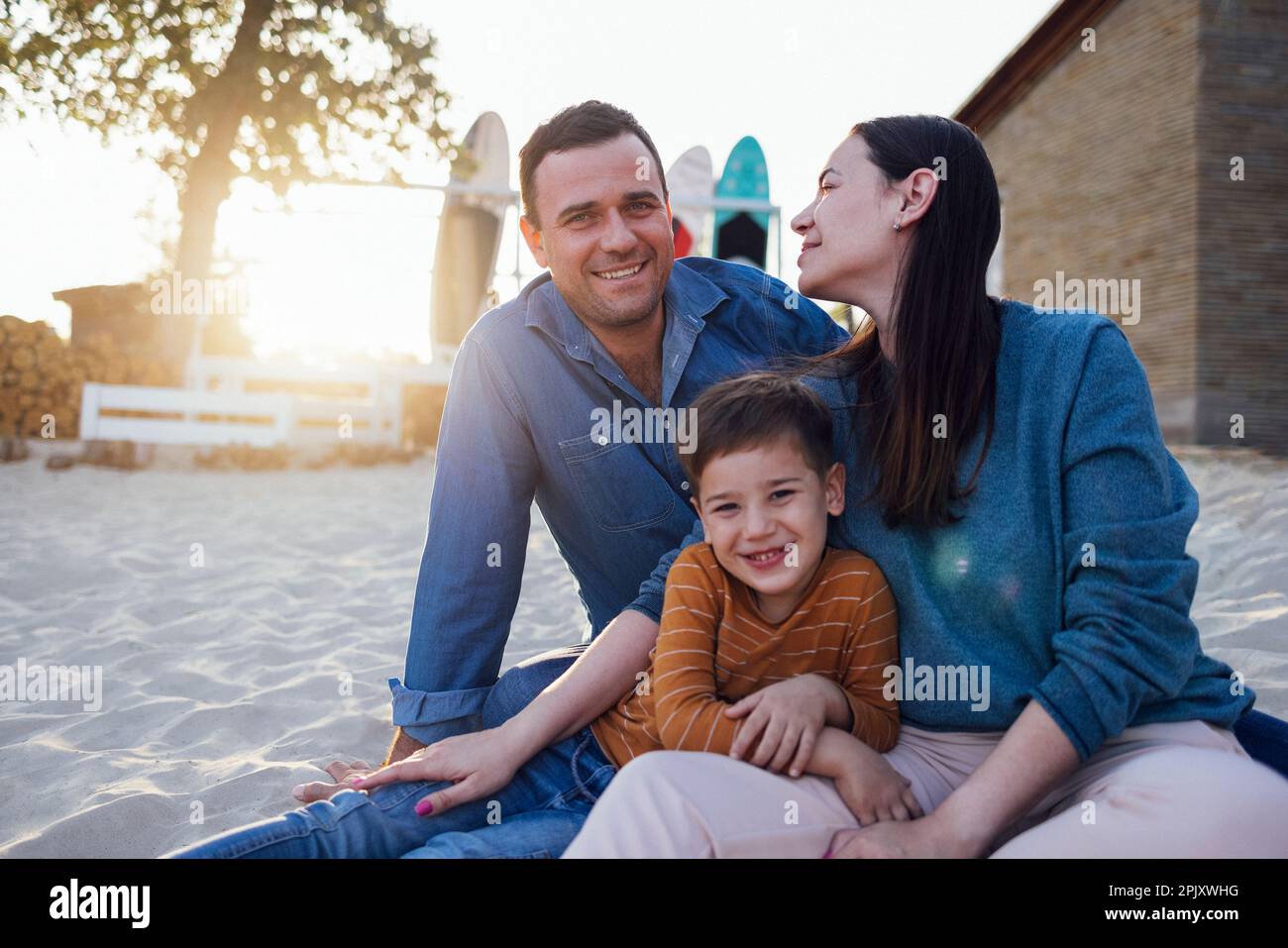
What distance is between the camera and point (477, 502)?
2.04 metres

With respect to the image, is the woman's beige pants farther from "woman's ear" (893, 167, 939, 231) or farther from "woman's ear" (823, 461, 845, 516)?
"woman's ear" (893, 167, 939, 231)

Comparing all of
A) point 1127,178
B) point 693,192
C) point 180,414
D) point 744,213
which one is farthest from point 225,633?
point 693,192

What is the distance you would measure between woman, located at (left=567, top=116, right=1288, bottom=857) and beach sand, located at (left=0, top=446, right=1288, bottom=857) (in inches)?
54.9

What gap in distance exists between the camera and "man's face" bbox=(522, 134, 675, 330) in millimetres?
2150

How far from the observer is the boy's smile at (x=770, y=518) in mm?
1564

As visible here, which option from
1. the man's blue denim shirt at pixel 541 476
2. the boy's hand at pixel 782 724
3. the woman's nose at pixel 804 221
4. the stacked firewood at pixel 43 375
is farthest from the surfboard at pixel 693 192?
the boy's hand at pixel 782 724

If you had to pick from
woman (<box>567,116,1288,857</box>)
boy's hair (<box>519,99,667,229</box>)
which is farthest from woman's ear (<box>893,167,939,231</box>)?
boy's hair (<box>519,99,667,229</box>)

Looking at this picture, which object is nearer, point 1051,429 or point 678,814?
point 678,814

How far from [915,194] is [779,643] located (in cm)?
80

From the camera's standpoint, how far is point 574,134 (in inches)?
85.5

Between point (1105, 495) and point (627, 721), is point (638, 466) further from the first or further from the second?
→ point (1105, 495)

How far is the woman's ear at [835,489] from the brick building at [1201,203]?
27.4ft
